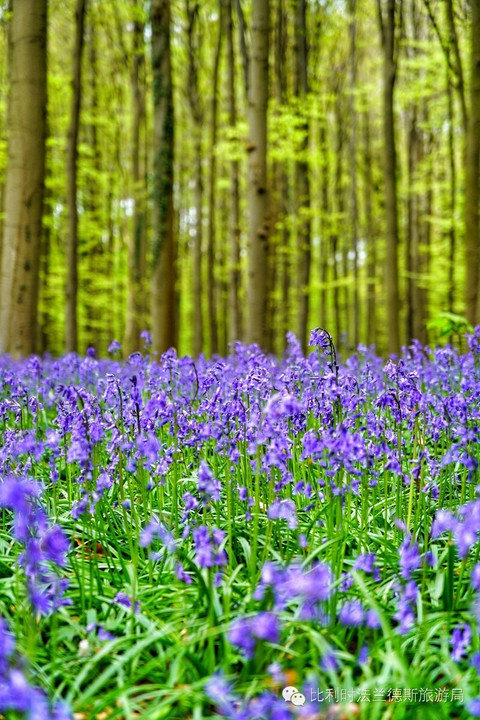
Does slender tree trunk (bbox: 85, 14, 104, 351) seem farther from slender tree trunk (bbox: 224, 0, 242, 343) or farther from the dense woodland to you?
slender tree trunk (bbox: 224, 0, 242, 343)

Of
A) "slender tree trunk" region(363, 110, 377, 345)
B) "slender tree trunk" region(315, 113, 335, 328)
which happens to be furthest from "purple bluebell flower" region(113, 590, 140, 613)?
"slender tree trunk" region(363, 110, 377, 345)

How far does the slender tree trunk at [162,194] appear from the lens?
9.35 metres

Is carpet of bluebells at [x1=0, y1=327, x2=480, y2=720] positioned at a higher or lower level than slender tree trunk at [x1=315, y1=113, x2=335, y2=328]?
lower

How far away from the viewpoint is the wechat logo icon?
193 centimetres

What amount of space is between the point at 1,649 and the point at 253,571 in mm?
1170

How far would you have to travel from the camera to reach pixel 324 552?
276 cm

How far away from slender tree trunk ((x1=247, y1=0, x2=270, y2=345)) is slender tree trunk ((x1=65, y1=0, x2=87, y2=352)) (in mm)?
4176

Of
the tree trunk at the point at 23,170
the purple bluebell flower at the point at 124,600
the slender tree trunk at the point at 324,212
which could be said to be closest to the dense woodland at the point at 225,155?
the tree trunk at the point at 23,170

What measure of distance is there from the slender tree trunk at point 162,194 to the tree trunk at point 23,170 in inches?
96.8

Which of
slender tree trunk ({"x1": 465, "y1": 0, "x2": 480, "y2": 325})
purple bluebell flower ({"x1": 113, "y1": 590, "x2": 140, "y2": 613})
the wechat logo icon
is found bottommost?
the wechat logo icon

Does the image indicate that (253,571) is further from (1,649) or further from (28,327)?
(28,327)

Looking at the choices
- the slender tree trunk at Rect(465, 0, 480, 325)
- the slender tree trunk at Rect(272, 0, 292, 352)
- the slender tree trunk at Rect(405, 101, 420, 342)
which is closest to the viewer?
the slender tree trunk at Rect(465, 0, 480, 325)

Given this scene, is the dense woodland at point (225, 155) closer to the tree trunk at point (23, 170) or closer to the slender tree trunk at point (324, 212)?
the tree trunk at point (23, 170)

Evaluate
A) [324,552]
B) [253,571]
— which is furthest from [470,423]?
[253,571]
